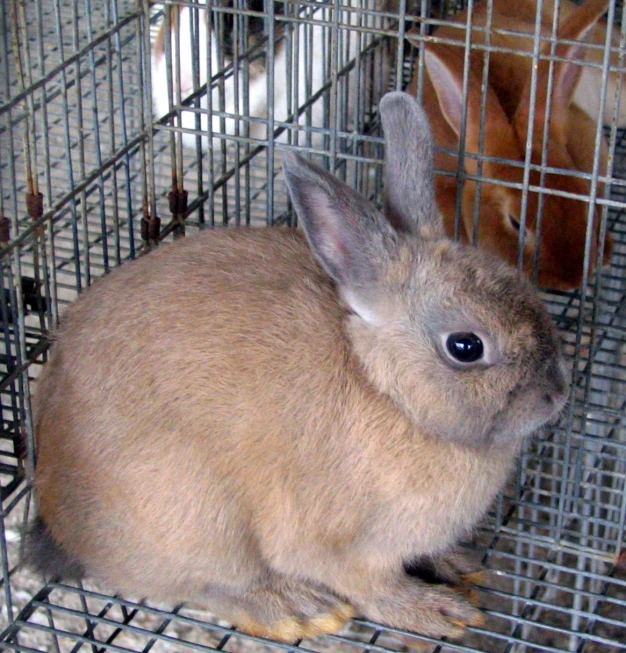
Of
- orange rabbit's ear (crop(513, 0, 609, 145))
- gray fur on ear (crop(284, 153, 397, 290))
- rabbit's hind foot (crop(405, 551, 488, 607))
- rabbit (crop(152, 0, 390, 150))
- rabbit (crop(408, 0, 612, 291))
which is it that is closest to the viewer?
gray fur on ear (crop(284, 153, 397, 290))

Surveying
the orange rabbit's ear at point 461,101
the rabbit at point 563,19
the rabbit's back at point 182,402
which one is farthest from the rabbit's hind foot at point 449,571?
the rabbit at point 563,19

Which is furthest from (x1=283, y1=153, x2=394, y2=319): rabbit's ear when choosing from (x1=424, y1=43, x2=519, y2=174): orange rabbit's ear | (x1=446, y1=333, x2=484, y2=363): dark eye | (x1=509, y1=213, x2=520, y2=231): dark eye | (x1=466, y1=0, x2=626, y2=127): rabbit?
(x1=466, y1=0, x2=626, y2=127): rabbit

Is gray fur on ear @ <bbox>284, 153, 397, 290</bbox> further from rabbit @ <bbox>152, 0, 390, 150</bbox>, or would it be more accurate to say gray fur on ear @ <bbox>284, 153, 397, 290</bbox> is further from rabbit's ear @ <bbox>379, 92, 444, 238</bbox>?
rabbit @ <bbox>152, 0, 390, 150</bbox>

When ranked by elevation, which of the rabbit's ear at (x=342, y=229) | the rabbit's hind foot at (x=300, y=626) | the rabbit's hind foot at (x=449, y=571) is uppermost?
the rabbit's ear at (x=342, y=229)

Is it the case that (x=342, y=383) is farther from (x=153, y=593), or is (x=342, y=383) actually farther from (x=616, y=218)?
(x=616, y=218)

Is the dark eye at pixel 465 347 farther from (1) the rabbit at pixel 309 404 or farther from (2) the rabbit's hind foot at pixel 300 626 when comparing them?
(2) the rabbit's hind foot at pixel 300 626

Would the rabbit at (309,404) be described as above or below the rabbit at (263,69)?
below

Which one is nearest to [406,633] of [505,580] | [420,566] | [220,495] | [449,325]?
[420,566]
